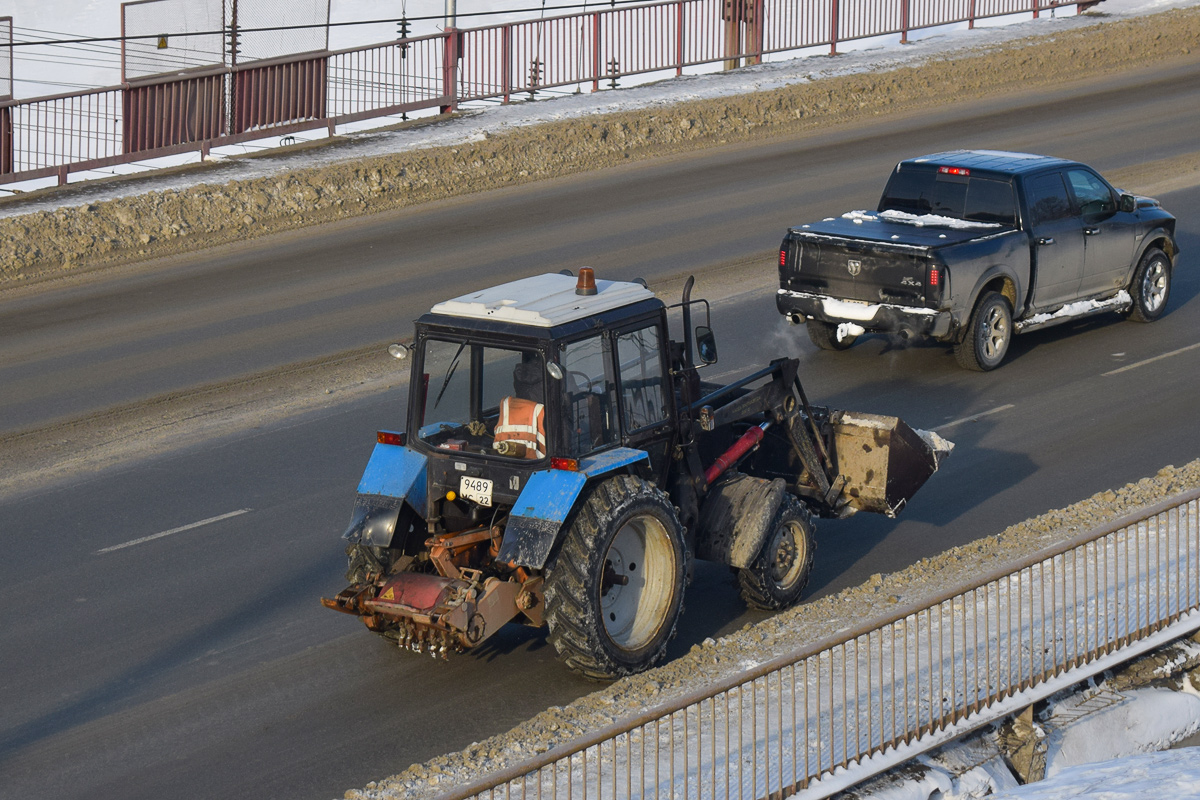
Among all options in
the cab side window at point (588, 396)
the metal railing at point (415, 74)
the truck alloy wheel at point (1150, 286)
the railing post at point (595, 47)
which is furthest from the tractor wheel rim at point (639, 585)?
the railing post at point (595, 47)

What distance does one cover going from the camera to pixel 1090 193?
1655 cm

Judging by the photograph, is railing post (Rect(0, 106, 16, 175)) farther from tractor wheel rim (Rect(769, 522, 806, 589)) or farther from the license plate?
tractor wheel rim (Rect(769, 522, 806, 589))

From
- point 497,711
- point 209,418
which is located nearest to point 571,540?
point 497,711

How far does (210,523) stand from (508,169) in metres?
13.9

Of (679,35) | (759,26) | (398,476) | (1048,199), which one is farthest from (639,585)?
(759,26)

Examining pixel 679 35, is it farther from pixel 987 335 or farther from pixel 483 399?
pixel 483 399

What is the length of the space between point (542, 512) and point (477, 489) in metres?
0.67

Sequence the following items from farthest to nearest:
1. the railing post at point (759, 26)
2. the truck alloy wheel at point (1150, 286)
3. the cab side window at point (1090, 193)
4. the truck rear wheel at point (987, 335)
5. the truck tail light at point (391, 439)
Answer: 1. the railing post at point (759, 26)
2. the truck alloy wheel at point (1150, 286)
3. the cab side window at point (1090, 193)
4. the truck rear wheel at point (987, 335)
5. the truck tail light at point (391, 439)

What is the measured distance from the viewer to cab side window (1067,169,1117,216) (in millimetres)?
16406

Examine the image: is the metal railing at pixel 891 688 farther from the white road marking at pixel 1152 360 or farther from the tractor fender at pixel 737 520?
the white road marking at pixel 1152 360

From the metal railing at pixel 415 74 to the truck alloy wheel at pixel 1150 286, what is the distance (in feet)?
45.4

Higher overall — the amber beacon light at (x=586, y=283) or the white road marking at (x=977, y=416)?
the amber beacon light at (x=586, y=283)

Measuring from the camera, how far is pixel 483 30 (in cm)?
2764

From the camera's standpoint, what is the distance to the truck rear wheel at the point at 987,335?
50.8 feet
